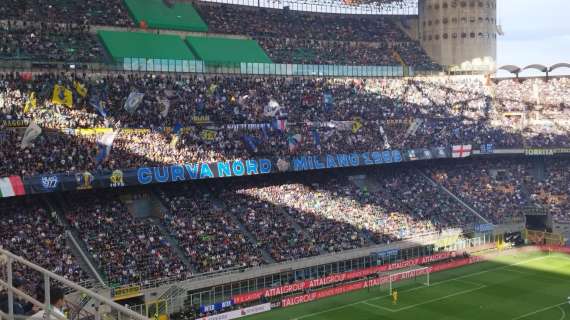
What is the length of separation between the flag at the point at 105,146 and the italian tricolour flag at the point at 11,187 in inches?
254

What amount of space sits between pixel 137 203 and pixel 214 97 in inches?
579

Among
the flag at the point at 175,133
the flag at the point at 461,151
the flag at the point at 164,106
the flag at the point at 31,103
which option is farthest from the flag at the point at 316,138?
the flag at the point at 31,103

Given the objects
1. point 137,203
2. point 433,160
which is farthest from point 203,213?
point 433,160

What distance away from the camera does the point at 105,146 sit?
1951 inches

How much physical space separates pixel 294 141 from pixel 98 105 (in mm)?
18961

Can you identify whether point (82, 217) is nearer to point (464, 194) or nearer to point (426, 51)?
point (464, 194)

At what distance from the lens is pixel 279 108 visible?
64.9 metres

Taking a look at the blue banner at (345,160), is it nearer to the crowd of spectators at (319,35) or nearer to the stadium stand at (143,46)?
the crowd of spectators at (319,35)

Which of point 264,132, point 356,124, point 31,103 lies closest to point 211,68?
point 264,132

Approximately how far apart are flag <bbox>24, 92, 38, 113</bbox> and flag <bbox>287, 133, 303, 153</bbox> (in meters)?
23.2

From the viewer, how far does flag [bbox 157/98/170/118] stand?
5690 cm

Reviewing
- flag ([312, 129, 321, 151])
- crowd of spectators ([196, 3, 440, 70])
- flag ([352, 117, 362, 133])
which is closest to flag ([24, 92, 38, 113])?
flag ([312, 129, 321, 151])

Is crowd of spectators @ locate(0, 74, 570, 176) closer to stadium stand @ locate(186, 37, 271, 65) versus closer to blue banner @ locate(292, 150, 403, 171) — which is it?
blue banner @ locate(292, 150, 403, 171)

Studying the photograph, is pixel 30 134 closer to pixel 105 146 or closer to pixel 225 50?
pixel 105 146
